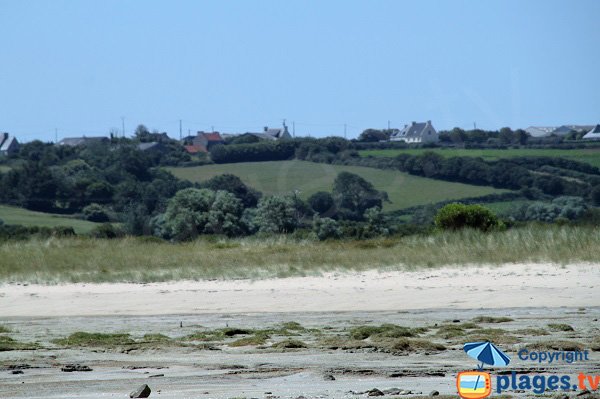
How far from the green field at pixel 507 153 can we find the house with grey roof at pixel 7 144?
34.4 meters

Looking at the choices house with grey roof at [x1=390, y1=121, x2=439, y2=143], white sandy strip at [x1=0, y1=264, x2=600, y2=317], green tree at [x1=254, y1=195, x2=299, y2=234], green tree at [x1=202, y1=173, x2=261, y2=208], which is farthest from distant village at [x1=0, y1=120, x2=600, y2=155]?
white sandy strip at [x1=0, y1=264, x2=600, y2=317]

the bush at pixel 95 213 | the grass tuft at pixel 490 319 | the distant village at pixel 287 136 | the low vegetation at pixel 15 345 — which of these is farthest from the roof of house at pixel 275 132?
the low vegetation at pixel 15 345

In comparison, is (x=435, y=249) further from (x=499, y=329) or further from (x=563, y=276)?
(x=499, y=329)

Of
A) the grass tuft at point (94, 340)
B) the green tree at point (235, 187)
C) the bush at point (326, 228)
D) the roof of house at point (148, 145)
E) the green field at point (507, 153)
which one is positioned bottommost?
the grass tuft at point (94, 340)

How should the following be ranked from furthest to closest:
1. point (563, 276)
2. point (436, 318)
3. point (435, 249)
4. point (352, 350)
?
point (435, 249) < point (563, 276) < point (436, 318) < point (352, 350)

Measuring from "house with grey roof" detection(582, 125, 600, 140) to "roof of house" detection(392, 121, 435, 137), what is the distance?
12.0 metres

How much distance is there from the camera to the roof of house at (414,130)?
77375 millimetres

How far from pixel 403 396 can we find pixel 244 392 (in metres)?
1.37

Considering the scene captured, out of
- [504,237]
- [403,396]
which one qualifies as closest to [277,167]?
[504,237]

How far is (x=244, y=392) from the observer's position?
8.51 metres

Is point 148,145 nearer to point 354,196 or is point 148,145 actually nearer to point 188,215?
point 354,196

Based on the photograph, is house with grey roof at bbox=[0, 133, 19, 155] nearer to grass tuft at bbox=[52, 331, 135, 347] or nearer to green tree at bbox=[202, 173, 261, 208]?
green tree at bbox=[202, 173, 261, 208]

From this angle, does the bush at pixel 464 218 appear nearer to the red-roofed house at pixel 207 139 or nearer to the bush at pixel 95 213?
the bush at pixel 95 213

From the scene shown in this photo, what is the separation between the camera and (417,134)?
7706cm
